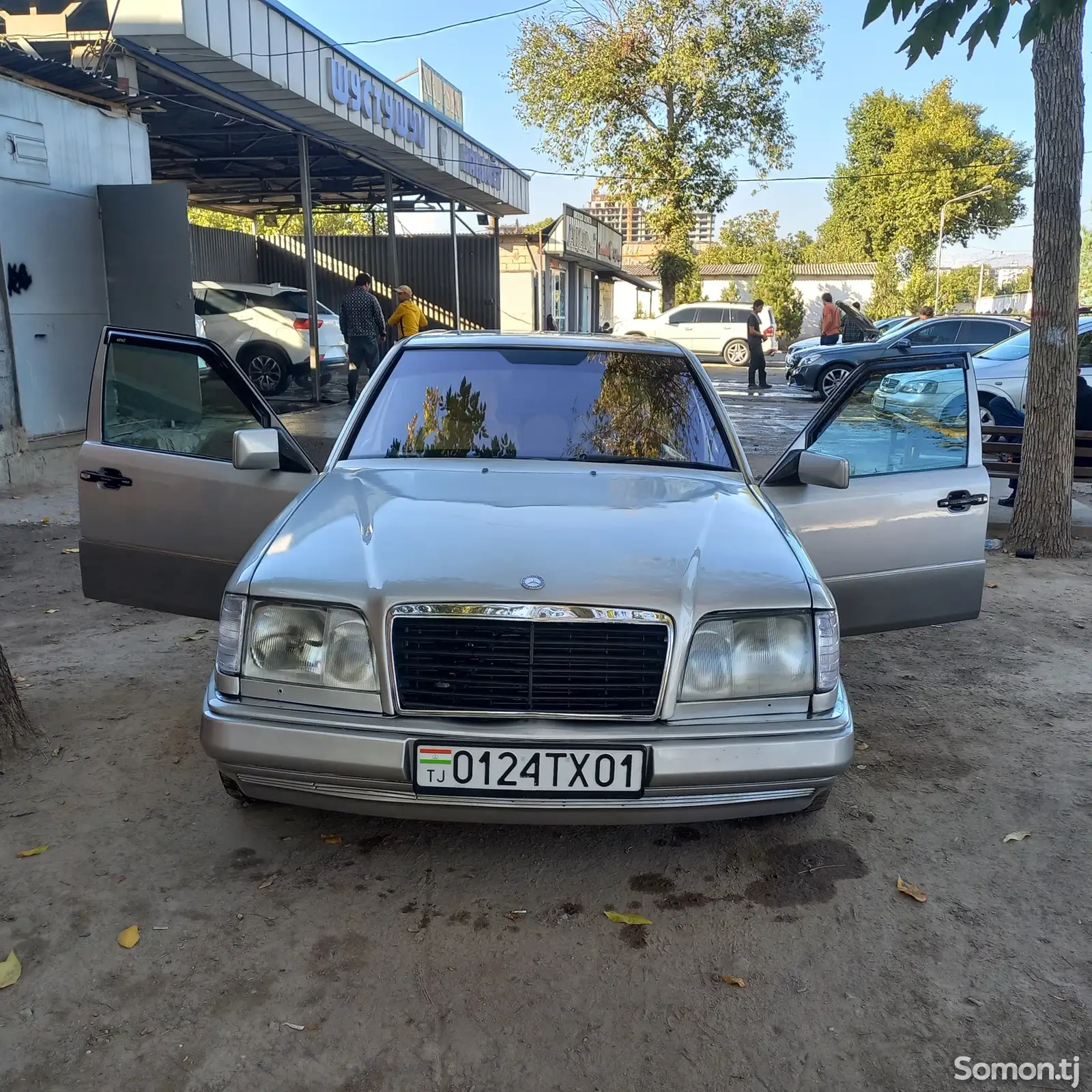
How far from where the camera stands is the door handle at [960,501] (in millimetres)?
3969

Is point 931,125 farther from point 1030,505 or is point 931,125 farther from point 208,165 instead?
point 1030,505

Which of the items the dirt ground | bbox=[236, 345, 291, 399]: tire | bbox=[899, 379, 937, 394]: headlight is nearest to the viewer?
the dirt ground

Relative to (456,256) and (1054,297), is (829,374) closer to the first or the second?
(456,256)

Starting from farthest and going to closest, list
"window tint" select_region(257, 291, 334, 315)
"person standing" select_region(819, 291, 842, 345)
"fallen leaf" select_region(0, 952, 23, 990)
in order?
"person standing" select_region(819, 291, 842, 345) < "window tint" select_region(257, 291, 334, 315) < "fallen leaf" select_region(0, 952, 23, 990)

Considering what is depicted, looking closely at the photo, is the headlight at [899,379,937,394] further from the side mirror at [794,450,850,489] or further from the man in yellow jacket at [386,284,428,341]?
the man in yellow jacket at [386,284,428,341]

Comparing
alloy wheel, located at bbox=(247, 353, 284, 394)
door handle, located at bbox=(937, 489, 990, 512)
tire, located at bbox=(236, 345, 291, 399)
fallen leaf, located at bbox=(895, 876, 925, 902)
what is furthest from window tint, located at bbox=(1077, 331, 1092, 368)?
alloy wheel, located at bbox=(247, 353, 284, 394)

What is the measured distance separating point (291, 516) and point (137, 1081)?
1.61m

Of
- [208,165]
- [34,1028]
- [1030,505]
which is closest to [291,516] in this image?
[34,1028]

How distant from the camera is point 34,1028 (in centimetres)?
223

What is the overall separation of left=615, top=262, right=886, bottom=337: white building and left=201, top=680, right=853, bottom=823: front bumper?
192ft

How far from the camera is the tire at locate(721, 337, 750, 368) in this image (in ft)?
98.3

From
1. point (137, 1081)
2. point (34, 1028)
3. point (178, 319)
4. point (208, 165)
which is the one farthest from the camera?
point (208, 165)

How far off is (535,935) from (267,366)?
1527 centimetres

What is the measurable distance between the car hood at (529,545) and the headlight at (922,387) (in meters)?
1.42
